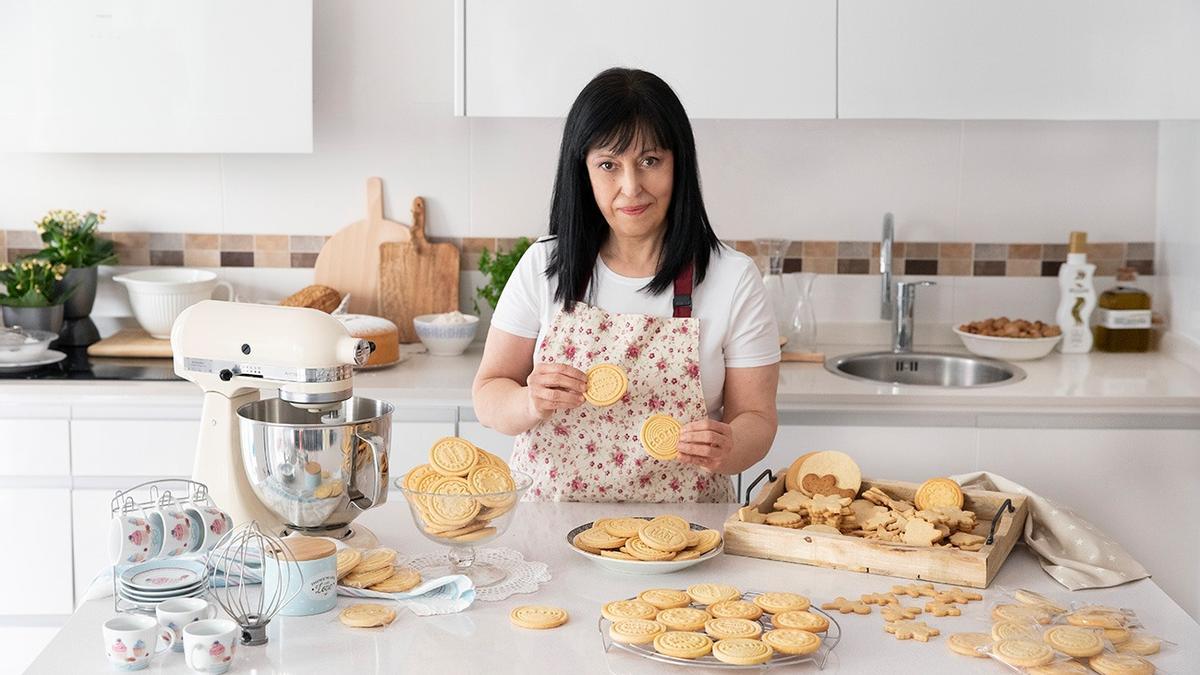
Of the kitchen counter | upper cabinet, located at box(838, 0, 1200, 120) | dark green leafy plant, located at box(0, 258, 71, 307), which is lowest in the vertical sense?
the kitchen counter

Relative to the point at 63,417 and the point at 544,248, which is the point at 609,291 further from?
the point at 63,417

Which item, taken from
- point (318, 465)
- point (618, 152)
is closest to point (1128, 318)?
point (618, 152)

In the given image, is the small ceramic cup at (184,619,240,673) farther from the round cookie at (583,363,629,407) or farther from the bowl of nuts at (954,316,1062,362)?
the bowl of nuts at (954,316,1062,362)

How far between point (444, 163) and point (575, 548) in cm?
193

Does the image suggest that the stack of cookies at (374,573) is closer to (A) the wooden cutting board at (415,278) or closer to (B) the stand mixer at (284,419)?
(B) the stand mixer at (284,419)

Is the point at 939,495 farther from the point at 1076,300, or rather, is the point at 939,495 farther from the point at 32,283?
the point at 32,283

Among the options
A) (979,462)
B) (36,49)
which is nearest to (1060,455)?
(979,462)

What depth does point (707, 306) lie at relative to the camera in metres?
2.36

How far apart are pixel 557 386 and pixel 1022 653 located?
2.78ft

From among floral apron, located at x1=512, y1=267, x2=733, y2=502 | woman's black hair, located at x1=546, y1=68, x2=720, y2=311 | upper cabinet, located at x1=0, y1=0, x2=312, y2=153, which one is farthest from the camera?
upper cabinet, located at x1=0, y1=0, x2=312, y2=153

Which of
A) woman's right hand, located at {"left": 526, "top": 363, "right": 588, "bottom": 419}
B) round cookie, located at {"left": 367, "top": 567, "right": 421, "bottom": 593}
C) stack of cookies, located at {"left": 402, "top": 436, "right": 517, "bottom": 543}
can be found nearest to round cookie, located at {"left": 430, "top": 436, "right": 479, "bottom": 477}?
stack of cookies, located at {"left": 402, "top": 436, "right": 517, "bottom": 543}

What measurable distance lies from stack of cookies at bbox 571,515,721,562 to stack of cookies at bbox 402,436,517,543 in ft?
0.57

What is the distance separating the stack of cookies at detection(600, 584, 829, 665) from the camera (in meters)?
1.55

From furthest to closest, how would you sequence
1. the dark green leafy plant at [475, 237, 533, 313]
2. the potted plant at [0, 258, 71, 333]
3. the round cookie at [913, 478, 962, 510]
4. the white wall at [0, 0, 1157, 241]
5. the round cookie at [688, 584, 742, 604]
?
1. the white wall at [0, 0, 1157, 241]
2. the dark green leafy plant at [475, 237, 533, 313]
3. the potted plant at [0, 258, 71, 333]
4. the round cookie at [913, 478, 962, 510]
5. the round cookie at [688, 584, 742, 604]
